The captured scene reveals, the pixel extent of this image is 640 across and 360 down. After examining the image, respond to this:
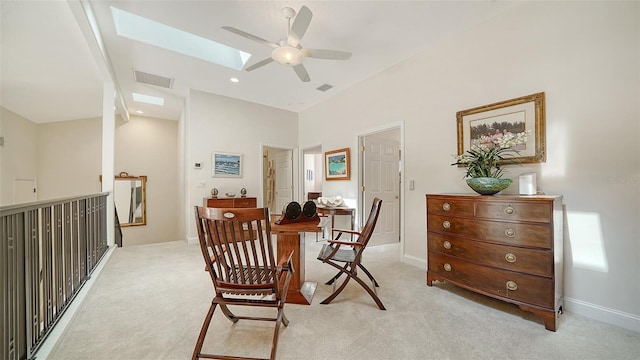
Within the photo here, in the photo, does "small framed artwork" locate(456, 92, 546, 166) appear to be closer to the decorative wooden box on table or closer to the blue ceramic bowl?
the blue ceramic bowl

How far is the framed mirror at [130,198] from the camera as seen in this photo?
5.86 meters

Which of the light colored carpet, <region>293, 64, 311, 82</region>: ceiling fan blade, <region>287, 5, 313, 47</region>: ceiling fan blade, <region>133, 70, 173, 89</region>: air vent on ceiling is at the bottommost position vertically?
the light colored carpet

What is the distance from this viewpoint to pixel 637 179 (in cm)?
179

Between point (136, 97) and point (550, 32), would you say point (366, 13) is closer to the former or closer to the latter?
point (550, 32)

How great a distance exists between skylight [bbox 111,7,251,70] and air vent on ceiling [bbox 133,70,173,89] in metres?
0.97

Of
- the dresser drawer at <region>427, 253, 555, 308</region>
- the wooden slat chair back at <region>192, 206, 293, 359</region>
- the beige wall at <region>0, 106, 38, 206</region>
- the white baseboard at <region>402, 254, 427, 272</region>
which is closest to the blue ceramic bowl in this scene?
the dresser drawer at <region>427, 253, 555, 308</region>

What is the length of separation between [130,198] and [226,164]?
310 cm

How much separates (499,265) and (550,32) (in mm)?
2146

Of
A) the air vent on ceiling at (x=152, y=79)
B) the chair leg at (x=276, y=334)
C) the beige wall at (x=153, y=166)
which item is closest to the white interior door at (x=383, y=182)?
the chair leg at (x=276, y=334)

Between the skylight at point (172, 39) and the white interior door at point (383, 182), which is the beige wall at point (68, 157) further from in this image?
the white interior door at point (383, 182)

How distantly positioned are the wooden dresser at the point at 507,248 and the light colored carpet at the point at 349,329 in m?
0.21

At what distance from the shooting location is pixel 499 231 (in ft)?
6.63

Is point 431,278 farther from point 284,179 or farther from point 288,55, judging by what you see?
point 284,179

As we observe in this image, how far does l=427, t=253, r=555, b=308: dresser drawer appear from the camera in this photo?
181cm
